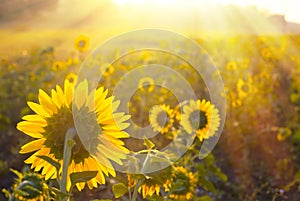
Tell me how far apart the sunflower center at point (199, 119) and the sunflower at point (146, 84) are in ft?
5.74

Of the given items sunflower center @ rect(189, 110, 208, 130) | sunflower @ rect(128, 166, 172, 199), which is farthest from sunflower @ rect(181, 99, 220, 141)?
sunflower @ rect(128, 166, 172, 199)

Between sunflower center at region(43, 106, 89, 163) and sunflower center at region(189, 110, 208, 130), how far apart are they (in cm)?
98

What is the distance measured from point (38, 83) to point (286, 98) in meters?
2.10

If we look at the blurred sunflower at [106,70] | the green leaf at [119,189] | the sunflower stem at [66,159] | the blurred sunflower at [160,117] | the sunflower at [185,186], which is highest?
the blurred sunflower at [106,70]

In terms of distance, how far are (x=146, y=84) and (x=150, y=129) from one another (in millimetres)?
970

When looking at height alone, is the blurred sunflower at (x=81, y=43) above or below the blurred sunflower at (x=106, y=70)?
above

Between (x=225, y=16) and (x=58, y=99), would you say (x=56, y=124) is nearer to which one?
(x=58, y=99)

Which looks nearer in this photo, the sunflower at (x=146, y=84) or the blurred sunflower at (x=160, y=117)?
the blurred sunflower at (x=160, y=117)

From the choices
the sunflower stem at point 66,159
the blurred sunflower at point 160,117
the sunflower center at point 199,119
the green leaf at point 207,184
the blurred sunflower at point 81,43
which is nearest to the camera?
the sunflower stem at point 66,159

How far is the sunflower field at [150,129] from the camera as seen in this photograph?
98cm

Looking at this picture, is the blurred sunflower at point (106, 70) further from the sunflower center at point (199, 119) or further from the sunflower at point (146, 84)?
the sunflower center at point (199, 119)

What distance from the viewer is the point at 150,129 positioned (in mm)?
2795

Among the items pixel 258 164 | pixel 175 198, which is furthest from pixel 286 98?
pixel 175 198

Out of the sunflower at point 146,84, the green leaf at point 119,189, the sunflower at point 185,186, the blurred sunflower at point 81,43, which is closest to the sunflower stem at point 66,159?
the green leaf at point 119,189
